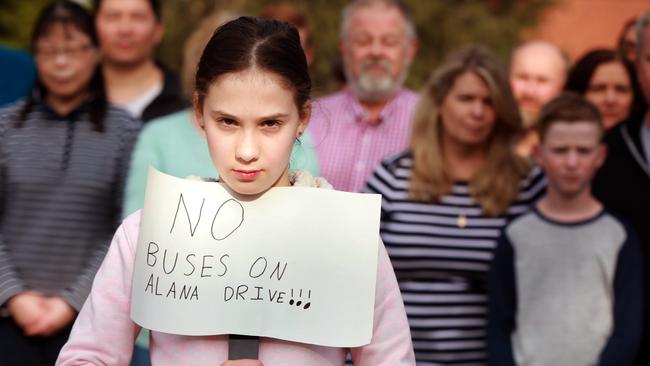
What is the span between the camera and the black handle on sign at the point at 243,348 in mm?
2740

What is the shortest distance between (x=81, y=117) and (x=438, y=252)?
155cm

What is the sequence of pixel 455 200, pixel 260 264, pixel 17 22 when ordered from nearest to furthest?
pixel 260 264 < pixel 455 200 < pixel 17 22

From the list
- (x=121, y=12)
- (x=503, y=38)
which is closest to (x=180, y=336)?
(x=121, y=12)

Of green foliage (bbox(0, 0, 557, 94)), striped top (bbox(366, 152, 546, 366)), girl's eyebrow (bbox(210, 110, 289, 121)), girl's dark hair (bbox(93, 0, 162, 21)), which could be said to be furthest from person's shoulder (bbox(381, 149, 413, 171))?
green foliage (bbox(0, 0, 557, 94))

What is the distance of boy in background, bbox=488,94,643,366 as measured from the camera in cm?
454

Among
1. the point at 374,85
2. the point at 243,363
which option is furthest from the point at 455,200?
the point at 243,363

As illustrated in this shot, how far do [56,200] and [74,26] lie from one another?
849 mm

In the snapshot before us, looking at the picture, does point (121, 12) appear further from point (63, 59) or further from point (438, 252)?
point (438, 252)

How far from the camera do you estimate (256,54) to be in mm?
2729

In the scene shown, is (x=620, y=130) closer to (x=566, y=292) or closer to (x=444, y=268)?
(x=566, y=292)

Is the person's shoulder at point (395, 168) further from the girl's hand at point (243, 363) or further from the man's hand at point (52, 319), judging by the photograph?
the girl's hand at point (243, 363)

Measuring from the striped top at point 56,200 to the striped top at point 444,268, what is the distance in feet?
3.81

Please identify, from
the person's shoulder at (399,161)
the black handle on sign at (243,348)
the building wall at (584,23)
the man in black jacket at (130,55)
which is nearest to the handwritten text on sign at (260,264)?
the black handle on sign at (243,348)

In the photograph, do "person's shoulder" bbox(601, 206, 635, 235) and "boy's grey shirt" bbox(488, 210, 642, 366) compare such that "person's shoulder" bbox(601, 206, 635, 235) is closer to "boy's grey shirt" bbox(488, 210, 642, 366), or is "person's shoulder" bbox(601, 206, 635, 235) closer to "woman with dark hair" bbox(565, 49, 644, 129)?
"boy's grey shirt" bbox(488, 210, 642, 366)
